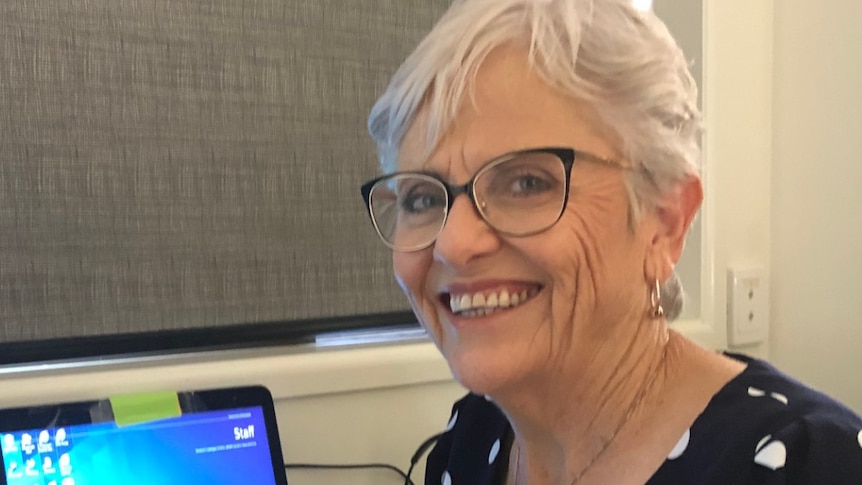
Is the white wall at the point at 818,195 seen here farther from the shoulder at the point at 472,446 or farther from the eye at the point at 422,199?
the eye at the point at 422,199

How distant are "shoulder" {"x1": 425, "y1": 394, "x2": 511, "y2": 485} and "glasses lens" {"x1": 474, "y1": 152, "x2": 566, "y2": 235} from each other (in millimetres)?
365

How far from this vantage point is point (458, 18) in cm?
80

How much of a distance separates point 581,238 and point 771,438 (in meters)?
0.23

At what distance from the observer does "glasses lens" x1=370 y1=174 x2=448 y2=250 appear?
811 mm

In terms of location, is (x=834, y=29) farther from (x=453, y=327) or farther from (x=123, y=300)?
(x=123, y=300)

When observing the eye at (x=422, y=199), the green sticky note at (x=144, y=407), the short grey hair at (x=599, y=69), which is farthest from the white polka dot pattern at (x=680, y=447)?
the green sticky note at (x=144, y=407)

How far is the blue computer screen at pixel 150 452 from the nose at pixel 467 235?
40 centimetres

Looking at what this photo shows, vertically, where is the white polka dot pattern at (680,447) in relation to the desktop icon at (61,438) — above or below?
above

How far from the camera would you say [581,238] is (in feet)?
2.43

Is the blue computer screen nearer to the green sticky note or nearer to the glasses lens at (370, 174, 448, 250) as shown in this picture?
the green sticky note

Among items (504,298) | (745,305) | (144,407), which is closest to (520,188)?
(504,298)

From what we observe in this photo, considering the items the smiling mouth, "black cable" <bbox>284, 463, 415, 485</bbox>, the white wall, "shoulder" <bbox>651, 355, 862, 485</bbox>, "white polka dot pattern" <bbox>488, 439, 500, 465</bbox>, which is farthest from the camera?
the white wall

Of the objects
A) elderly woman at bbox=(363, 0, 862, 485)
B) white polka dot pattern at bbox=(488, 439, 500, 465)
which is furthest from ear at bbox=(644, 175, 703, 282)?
white polka dot pattern at bbox=(488, 439, 500, 465)

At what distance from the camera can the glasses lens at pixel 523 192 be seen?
74 centimetres
